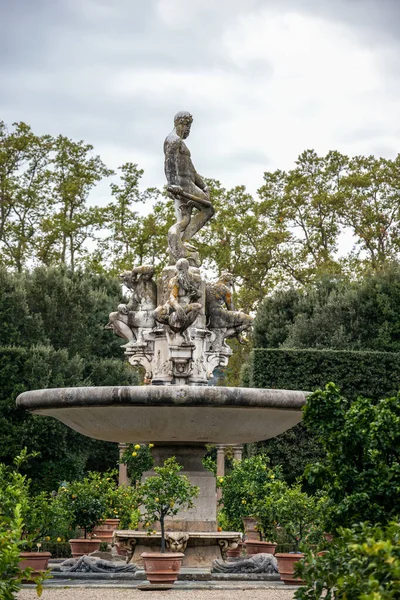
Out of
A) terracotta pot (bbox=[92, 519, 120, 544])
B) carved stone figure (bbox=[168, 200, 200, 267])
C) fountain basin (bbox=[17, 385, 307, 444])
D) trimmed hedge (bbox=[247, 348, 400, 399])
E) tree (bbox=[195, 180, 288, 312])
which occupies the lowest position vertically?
terracotta pot (bbox=[92, 519, 120, 544])

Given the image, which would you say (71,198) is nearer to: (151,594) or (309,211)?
(309,211)

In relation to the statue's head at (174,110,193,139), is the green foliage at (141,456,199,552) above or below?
below

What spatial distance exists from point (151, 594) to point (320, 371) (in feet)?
48.0

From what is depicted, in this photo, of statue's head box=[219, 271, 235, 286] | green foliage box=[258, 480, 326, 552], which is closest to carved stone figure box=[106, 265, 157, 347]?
statue's head box=[219, 271, 235, 286]

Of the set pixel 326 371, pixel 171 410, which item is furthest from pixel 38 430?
pixel 171 410

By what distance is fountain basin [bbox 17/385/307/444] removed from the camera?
34.3 feet

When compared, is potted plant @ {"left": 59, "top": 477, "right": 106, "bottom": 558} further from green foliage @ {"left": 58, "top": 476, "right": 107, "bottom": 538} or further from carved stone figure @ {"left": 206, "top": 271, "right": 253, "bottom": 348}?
carved stone figure @ {"left": 206, "top": 271, "right": 253, "bottom": 348}

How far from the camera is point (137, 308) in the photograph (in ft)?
44.7

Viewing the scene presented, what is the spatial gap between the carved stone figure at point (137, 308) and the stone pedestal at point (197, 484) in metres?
Result: 1.83

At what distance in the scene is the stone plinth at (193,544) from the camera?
11422mm

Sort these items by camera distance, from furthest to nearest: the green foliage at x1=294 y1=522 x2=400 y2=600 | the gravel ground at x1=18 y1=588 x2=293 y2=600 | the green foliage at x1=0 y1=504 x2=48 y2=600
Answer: the gravel ground at x1=18 y1=588 x2=293 y2=600 < the green foliage at x1=0 y1=504 x2=48 y2=600 < the green foliage at x1=294 y1=522 x2=400 y2=600

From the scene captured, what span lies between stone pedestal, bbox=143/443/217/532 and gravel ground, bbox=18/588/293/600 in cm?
194

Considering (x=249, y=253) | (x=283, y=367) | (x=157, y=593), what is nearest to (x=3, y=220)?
(x=249, y=253)

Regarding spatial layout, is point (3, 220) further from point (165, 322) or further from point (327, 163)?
point (165, 322)
